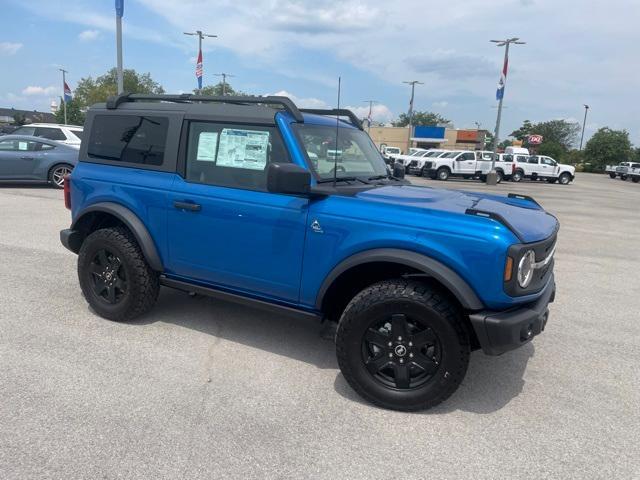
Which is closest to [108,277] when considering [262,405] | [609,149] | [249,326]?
[249,326]

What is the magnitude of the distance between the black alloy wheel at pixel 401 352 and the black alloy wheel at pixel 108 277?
2266mm

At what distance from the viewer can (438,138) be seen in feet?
220

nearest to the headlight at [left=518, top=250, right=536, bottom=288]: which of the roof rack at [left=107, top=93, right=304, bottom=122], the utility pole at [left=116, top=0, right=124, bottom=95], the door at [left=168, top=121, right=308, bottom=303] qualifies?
the door at [left=168, top=121, right=308, bottom=303]

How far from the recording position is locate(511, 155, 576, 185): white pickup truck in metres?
32.8

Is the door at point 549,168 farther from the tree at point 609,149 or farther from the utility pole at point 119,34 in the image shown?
the tree at point 609,149

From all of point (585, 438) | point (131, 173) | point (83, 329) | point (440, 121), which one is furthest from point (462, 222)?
point (440, 121)

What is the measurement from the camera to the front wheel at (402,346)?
3057 mm

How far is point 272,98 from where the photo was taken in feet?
12.6

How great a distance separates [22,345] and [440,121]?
13416 centimetres

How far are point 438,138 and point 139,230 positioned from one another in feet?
218

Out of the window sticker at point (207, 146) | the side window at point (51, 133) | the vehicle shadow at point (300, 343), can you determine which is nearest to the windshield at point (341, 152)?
the window sticker at point (207, 146)

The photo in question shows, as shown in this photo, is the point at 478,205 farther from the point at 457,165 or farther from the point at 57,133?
the point at 457,165

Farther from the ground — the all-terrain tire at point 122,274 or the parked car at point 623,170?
the parked car at point 623,170

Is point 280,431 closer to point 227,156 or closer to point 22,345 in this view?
point 227,156
